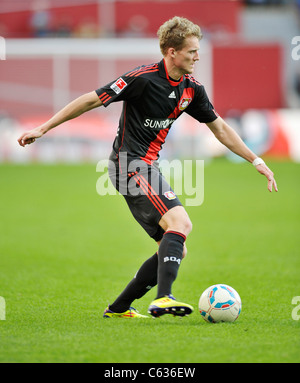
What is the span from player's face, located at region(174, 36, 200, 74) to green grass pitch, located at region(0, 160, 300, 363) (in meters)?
1.98

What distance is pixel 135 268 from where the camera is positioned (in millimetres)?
8125

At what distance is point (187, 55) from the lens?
16.9ft

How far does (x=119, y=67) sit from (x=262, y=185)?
1101cm

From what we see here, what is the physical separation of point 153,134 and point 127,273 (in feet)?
9.20

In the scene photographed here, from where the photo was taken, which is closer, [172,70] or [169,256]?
[169,256]

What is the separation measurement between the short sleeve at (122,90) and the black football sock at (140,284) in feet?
4.15

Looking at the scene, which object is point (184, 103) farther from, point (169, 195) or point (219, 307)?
point (219, 307)

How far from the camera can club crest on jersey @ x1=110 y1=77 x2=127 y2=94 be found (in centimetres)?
511

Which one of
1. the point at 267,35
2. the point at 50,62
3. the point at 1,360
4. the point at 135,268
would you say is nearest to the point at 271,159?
the point at 50,62
